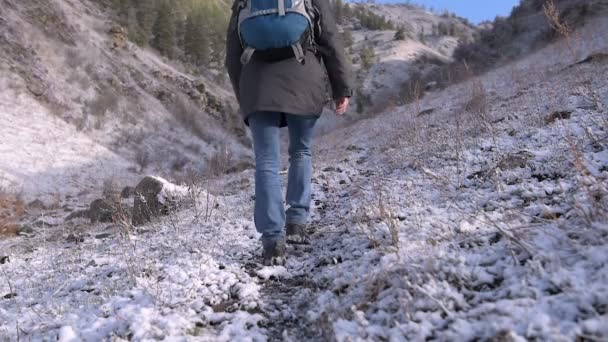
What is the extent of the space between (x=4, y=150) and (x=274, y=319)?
10.1 m

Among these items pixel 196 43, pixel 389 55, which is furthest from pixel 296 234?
pixel 389 55

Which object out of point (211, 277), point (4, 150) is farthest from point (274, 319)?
point (4, 150)

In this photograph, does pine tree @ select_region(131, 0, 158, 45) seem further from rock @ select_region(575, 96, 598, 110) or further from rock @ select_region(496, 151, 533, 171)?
rock @ select_region(496, 151, 533, 171)

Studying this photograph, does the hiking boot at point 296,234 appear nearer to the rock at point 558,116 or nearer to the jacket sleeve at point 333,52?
the jacket sleeve at point 333,52

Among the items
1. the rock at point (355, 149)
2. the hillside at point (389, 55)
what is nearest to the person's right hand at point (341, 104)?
the rock at point (355, 149)

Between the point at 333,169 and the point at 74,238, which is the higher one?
the point at 333,169

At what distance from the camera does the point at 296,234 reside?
9.14ft

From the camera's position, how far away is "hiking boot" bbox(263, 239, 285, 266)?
2461mm

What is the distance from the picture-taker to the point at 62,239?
5094 mm

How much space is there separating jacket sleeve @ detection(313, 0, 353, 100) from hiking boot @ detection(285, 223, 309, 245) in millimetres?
940

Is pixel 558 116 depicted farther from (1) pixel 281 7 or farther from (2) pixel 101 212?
(2) pixel 101 212

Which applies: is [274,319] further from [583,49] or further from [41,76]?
[41,76]

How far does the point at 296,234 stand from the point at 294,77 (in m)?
1.02

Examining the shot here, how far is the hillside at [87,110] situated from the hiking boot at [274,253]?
6.15 metres
